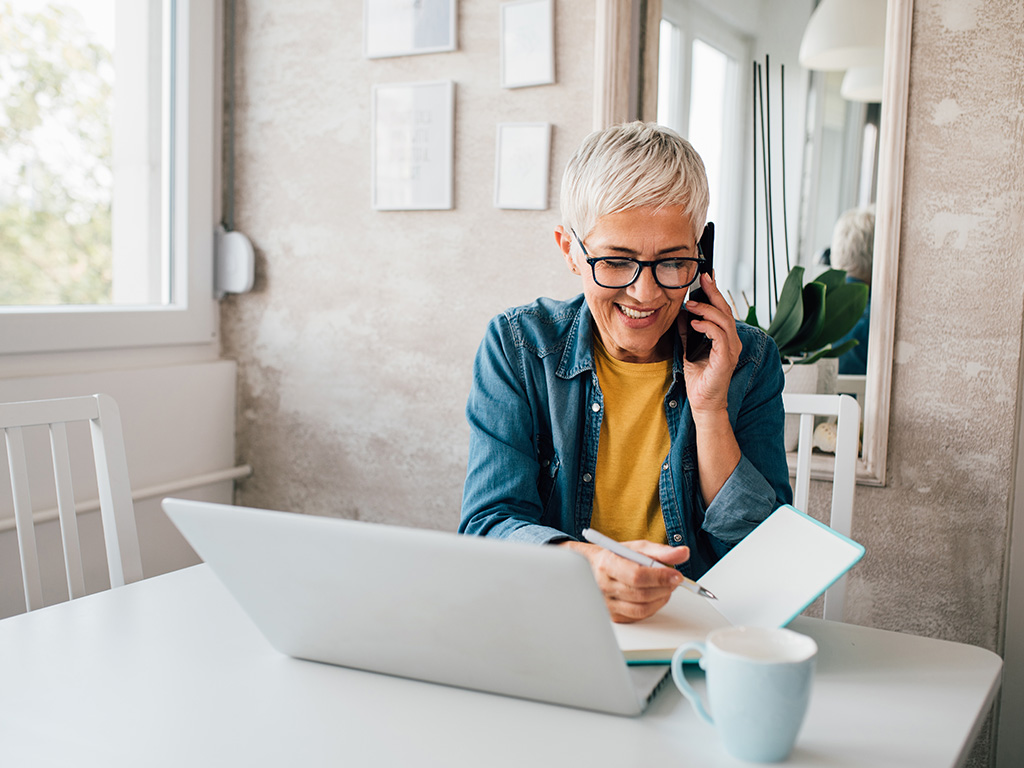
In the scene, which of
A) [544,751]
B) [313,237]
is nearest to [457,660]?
[544,751]

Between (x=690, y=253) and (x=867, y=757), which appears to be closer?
(x=867, y=757)

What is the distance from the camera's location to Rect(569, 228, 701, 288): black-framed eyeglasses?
1.12 meters

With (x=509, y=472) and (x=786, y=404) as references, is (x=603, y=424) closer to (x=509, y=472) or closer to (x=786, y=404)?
(x=509, y=472)

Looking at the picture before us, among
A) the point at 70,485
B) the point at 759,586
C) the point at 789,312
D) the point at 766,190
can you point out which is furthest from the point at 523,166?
the point at 759,586

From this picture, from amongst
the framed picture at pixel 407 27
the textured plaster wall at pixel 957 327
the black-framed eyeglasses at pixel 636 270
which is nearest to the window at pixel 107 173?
the framed picture at pixel 407 27

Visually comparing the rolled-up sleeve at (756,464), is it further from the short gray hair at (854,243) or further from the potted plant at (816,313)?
the short gray hair at (854,243)

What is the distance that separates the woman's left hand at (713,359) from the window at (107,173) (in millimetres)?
1519

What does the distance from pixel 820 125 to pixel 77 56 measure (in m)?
1.73

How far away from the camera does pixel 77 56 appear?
209 cm

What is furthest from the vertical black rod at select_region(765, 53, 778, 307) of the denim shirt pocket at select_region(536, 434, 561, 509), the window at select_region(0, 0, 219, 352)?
the window at select_region(0, 0, 219, 352)

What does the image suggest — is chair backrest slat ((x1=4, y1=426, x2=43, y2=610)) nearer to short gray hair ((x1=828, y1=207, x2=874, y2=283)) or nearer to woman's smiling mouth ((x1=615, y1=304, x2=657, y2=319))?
woman's smiling mouth ((x1=615, y1=304, x2=657, y2=319))

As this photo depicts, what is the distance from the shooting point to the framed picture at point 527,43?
1970 mm

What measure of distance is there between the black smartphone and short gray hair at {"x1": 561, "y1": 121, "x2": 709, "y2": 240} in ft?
0.12

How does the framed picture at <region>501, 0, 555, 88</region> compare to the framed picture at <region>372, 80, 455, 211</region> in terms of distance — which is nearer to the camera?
the framed picture at <region>501, 0, 555, 88</region>
